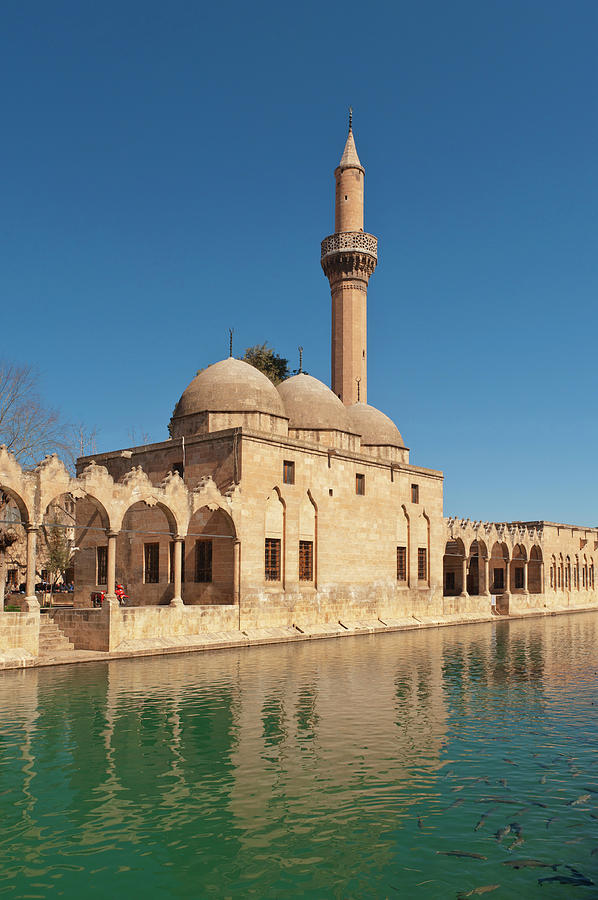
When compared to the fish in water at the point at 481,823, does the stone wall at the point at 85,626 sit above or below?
above

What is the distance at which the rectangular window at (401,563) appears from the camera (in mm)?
31906

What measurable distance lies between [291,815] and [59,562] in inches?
1220

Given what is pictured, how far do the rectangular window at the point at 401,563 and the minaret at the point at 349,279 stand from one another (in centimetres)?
884

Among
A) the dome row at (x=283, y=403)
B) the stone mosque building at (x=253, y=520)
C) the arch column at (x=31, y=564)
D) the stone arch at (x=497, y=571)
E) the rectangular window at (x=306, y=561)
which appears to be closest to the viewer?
the arch column at (x=31, y=564)

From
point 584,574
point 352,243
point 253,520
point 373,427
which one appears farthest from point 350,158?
point 584,574

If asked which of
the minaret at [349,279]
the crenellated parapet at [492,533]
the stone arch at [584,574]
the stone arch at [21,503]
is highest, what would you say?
the minaret at [349,279]

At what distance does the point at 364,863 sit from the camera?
21.6ft

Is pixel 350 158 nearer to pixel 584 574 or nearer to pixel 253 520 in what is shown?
pixel 253 520

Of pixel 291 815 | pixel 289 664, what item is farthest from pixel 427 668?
pixel 291 815

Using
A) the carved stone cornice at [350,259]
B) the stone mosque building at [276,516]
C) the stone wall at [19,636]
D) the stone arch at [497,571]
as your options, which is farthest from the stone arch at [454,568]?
the stone wall at [19,636]

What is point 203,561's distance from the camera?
2445cm

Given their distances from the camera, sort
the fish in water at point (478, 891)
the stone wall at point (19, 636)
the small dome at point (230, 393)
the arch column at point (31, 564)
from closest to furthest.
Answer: the fish in water at point (478, 891) → the stone wall at point (19, 636) → the arch column at point (31, 564) → the small dome at point (230, 393)

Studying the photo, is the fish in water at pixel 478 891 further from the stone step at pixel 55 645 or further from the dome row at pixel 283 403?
the dome row at pixel 283 403

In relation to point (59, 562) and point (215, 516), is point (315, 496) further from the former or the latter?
point (59, 562)
